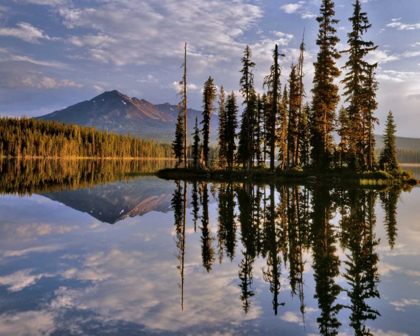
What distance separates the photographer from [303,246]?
33.6 feet

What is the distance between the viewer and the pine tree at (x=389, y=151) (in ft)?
183

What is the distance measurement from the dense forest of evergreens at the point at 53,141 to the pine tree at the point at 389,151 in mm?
136873

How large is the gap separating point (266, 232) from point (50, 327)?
324 inches

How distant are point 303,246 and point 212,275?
3.72 m

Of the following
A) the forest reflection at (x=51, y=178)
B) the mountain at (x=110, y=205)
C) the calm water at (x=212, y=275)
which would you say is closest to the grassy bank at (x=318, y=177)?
the forest reflection at (x=51, y=178)

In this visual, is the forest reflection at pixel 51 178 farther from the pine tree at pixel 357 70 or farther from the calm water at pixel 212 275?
the pine tree at pixel 357 70

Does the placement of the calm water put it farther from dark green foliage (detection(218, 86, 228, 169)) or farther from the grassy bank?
dark green foliage (detection(218, 86, 228, 169))

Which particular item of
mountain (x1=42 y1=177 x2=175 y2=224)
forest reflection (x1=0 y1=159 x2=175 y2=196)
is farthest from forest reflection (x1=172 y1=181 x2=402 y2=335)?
forest reflection (x1=0 y1=159 x2=175 y2=196)

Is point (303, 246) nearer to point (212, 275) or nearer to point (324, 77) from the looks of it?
point (212, 275)

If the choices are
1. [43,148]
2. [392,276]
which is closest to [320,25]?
[392,276]

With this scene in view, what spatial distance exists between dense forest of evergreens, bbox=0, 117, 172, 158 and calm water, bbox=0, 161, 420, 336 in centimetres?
14632

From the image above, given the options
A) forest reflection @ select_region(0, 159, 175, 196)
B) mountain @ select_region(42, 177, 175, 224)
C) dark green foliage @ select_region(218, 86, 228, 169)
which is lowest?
mountain @ select_region(42, 177, 175, 224)

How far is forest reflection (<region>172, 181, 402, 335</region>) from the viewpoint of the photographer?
6.58 metres

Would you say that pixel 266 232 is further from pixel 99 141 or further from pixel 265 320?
pixel 99 141
